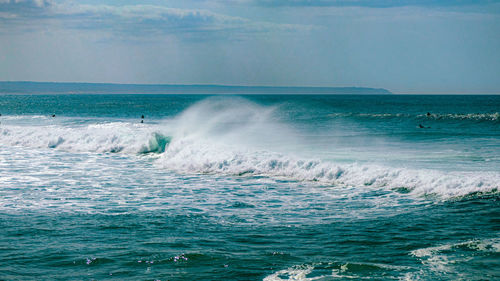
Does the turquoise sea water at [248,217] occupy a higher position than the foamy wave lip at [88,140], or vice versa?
the foamy wave lip at [88,140]

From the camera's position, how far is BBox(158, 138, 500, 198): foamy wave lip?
48.6 feet

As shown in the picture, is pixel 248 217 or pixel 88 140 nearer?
pixel 248 217

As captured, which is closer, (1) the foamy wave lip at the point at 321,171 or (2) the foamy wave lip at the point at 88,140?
(1) the foamy wave lip at the point at 321,171

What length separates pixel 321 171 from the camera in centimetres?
1808

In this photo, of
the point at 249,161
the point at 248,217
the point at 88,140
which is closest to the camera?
the point at 248,217

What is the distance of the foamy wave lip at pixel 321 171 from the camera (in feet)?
48.6

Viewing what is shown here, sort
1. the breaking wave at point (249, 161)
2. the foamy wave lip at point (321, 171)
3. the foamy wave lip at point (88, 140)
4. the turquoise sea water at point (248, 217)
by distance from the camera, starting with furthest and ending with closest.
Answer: the foamy wave lip at point (88, 140) → the breaking wave at point (249, 161) → the foamy wave lip at point (321, 171) → the turquoise sea water at point (248, 217)

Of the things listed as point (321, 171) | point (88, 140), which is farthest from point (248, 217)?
point (88, 140)

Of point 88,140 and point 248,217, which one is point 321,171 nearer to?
point 248,217

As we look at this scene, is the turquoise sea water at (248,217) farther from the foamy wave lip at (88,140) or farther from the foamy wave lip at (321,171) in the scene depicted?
the foamy wave lip at (88,140)

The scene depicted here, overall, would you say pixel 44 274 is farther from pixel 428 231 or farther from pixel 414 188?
pixel 414 188

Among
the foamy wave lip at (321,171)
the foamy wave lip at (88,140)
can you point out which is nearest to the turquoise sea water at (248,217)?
the foamy wave lip at (321,171)

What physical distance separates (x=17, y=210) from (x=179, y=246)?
5.12m

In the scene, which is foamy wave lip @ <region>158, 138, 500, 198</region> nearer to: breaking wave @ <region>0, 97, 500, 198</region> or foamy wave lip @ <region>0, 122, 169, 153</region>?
breaking wave @ <region>0, 97, 500, 198</region>
